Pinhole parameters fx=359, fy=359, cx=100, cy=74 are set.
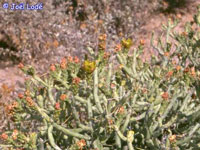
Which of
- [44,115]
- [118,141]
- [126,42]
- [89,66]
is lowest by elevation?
[118,141]

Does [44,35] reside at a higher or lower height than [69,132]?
higher

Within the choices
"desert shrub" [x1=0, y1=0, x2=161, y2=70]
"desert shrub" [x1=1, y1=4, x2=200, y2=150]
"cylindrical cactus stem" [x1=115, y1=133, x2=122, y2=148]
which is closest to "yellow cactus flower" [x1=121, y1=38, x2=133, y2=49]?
"desert shrub" [x1=1, y1=4, x2=200, y2=150]

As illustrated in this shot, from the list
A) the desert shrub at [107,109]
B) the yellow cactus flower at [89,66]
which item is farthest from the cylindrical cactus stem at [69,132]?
the yellow cactus flower at [89,66]

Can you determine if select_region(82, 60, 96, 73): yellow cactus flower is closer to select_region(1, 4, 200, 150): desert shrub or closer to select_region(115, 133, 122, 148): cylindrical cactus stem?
select_region(1, 4, 200, 150): desert shrub

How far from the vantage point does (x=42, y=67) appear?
4.01 m

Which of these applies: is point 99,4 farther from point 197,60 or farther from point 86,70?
point 86,70

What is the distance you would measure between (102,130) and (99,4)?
11.3 feet

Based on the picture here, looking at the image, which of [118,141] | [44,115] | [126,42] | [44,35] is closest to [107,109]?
[118,141]

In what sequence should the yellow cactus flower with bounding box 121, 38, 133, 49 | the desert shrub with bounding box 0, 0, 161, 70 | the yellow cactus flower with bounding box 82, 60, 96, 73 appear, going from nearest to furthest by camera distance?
the yellow cactus flower with bounding box 82, 60, 96, 73 < the yellow cactus flower with bounding box 121, 38, 133, 49 < the desert shrub with bounding box 0, 0, 161, 70

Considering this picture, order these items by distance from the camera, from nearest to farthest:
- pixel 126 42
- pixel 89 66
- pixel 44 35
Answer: pixel 89 66 < pixel 126 42 < pixel 44 35

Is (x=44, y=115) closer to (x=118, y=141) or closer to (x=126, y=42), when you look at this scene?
(x=118, y=141)

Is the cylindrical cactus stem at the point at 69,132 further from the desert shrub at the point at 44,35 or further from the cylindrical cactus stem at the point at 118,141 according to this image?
the desert shrub at the point at 44,35

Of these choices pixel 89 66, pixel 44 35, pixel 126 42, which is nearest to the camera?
pixel 89 66

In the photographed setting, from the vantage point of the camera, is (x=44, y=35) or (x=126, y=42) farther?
(x=44, y=35)
